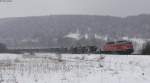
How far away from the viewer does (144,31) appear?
154375mm

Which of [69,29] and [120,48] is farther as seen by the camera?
[69,29]

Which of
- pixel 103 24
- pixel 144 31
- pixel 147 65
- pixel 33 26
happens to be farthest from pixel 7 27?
pixel 147 65

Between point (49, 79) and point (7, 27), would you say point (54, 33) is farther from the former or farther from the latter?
point (49, 79)

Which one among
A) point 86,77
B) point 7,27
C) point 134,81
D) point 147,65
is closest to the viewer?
point 134,81

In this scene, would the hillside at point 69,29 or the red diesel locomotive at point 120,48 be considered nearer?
the red diesel locomotive at point 120,48

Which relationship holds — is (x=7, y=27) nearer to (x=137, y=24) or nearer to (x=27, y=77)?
(x=137, y=24)

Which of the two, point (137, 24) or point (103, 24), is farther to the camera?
point (103, 24)

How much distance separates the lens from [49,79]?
16797 millimetres

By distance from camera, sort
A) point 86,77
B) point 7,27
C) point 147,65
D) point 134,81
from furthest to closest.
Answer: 1. point 7,27
2. point 147,65
3. point 86,77
4. point 134,81

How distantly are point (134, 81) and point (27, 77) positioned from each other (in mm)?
5708

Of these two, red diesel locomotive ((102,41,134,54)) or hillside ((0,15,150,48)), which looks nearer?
red diesel locomotive ((102,41,134,54))

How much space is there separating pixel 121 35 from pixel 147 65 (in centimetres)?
13165

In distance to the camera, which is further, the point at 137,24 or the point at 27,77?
the point at 137,24

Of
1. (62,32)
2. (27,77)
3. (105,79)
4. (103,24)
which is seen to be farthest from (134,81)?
(103,24)
